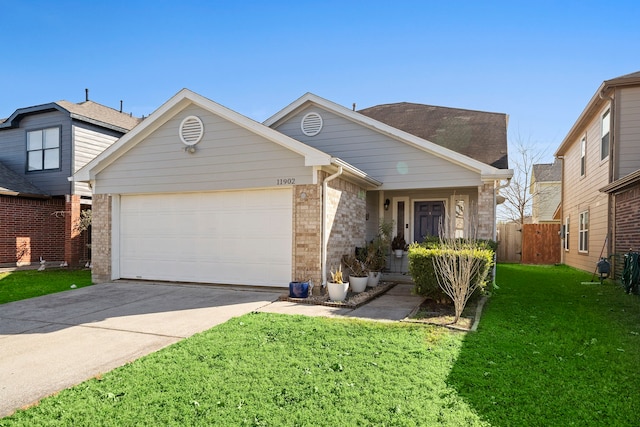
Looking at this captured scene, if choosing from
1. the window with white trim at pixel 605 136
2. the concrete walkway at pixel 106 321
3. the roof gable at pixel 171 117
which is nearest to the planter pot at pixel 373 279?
the concrete walkway at pixel 106 321

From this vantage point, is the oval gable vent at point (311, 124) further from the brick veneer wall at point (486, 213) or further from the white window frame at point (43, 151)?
the white window frame at point (43, 151)

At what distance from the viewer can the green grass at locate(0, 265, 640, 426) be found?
3.20 m

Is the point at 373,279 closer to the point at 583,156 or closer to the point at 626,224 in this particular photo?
the point at 626,224

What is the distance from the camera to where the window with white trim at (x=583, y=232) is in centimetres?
1424

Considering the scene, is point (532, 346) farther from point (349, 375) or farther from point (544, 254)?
point (544, 254)

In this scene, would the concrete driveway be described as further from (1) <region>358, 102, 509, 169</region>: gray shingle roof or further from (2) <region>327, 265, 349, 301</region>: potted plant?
(1) <region>358, 102, 509, 169</region>: gray shingle roof

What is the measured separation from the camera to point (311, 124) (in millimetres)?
12359

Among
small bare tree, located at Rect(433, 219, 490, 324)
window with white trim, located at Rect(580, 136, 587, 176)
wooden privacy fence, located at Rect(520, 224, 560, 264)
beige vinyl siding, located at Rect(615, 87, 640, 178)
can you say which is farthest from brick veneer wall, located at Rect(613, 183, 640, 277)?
wooden privacy fence, located at Rect(520, 224, 560, 264)

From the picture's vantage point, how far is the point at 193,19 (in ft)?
34.1

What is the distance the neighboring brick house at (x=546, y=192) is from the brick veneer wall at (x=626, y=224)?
1848 centimetres

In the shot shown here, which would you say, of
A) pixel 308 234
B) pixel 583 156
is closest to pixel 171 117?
pixel 308 234

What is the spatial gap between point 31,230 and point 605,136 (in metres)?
20.1

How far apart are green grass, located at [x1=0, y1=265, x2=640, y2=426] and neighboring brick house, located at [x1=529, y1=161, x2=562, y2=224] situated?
84.3 feet

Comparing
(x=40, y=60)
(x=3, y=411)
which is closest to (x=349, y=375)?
(x=3, y=411)
